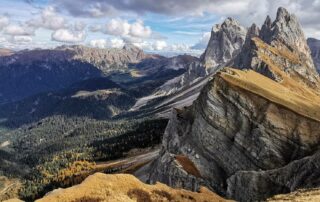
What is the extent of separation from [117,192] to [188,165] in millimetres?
55177

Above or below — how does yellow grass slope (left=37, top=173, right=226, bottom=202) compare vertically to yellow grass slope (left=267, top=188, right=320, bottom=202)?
below

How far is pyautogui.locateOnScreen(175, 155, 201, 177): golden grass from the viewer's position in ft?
308

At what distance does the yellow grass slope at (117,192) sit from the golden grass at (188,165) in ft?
147

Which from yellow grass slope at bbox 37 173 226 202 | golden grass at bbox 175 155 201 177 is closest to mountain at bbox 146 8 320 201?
golden grass at bbox 175 155 201 177

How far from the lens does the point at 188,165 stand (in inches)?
3814

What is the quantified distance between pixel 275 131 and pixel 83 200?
61606 millimetres

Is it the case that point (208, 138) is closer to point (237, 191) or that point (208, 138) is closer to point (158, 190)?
point (237, 191)

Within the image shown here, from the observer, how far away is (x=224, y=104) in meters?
102

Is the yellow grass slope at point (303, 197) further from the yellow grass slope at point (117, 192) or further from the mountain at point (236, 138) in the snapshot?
the mountain at point (236, 138)

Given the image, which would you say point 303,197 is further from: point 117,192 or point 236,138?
point 236,138

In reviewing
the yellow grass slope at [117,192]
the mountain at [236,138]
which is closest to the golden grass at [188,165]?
the mountain at [236,138]

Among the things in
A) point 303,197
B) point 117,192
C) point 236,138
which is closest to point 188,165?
point 236,138

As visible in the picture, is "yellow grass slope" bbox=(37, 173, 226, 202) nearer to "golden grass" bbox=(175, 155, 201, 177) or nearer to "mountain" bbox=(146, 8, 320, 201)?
"mountain" bbox=(146, 8, 320, 201)

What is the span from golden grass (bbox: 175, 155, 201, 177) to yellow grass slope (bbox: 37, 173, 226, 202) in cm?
4483
